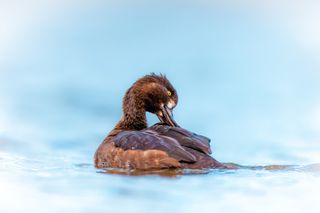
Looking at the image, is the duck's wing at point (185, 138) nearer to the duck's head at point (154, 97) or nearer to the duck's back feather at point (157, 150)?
the duck's back feather at point (157, 150)

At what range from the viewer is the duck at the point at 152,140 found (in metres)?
10.8

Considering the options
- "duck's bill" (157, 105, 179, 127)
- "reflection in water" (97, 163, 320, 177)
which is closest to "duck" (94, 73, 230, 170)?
"duck's bill" (157, 105, 179, 127)

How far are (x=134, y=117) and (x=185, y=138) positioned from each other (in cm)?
179

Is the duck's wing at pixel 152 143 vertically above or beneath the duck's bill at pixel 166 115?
beneath

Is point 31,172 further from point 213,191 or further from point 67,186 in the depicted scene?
point 213,191

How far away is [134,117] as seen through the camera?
1295 cm

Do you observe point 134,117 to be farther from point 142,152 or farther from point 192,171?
point 192,171

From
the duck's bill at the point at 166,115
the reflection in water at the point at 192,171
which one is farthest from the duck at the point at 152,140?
the reflection in water at the point at 192,171

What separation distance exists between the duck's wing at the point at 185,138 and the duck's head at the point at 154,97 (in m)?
0.98

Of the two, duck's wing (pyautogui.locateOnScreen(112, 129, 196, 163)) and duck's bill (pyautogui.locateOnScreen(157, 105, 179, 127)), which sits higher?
duck's bill (pyautogui.locateOnScreen(157, 105, 179, 127))

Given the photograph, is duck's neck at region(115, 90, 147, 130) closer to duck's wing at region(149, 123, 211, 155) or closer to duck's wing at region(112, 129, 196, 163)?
duck's wing at region(149, 123, 211, 155)

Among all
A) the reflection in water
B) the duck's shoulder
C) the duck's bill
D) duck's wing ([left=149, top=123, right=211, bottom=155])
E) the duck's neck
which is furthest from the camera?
the duck's neck

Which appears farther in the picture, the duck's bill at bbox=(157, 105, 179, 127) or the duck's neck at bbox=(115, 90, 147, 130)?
the duck's neck at bbox=(115, 90, 147, 130)

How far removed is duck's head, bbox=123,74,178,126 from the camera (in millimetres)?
12805
